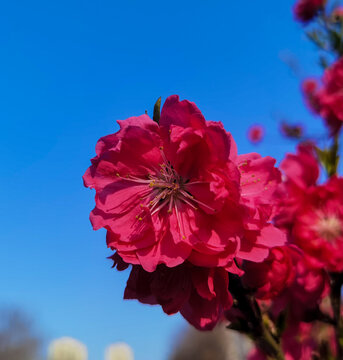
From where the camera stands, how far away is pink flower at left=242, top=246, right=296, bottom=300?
0.55 metres

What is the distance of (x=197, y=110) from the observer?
0.49 meters

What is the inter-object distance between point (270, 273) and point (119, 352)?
4139mm

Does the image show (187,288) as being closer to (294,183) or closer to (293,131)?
(294,183)

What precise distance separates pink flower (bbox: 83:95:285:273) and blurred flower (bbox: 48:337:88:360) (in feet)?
9.70

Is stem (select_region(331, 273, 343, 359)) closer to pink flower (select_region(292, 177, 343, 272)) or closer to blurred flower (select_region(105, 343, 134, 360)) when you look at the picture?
pink flower (select_region(292, 177, 343, 272))

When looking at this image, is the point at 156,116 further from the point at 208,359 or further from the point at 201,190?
the point at 208,359

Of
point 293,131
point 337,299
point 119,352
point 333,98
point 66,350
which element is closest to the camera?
point 337,299

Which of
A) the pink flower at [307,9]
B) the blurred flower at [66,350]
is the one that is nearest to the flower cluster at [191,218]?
the pink flower at [307,9]

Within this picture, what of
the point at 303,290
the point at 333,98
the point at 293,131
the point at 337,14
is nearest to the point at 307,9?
the point at 337,14

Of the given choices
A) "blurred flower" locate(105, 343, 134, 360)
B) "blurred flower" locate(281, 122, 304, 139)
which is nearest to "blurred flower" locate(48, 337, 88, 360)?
"blurred flower" locate(105, 343, 134, 360)

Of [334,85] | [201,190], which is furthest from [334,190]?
[334,85]

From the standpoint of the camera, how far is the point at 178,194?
0.55 m

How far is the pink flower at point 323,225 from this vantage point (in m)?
0.72

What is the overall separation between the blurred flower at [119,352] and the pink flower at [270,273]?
4.03 metres
